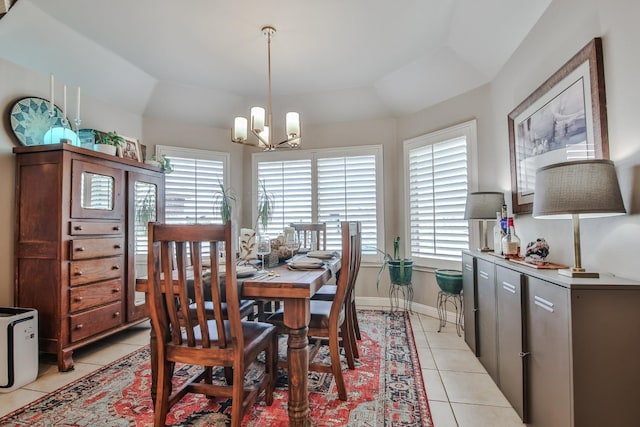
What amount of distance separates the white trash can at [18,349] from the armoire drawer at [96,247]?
496 mm

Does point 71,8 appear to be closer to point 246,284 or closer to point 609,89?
point 246,284

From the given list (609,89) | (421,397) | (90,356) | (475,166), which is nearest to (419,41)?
(475,166)

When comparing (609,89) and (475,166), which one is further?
(475,166)

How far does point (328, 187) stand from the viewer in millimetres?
4496

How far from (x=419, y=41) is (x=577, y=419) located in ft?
10.1

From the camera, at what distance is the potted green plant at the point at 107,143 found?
2.94 meters

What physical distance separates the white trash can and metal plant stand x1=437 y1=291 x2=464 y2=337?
3486 millimetres

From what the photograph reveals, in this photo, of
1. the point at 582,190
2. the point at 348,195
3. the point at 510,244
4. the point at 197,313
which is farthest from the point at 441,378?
the point at 348,195

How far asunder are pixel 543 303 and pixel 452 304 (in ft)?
7.12

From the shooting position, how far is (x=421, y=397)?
206 cm

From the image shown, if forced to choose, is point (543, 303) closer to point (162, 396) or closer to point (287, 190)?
point (162, 396)

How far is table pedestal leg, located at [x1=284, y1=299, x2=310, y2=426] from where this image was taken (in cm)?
169

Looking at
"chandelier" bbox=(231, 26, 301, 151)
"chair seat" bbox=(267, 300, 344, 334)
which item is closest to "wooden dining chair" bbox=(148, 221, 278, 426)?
"chair seat" bbox=(267, 300, 344, 334)

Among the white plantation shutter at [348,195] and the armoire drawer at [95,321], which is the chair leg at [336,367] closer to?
the armoire drawer at [95,321]
